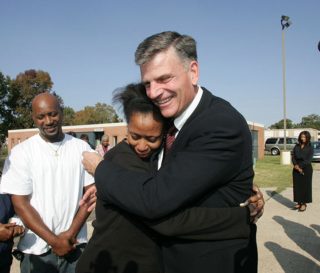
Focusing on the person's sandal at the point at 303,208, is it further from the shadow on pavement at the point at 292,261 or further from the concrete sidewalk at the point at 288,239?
the shadow on pavement at the point at 292,261

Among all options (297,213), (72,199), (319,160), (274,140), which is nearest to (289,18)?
(319,160)

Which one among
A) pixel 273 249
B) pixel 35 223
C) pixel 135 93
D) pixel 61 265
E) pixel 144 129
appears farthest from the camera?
pixel 273 249

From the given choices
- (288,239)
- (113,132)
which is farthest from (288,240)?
(113,132)

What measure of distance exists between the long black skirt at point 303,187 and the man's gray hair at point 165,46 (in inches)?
373

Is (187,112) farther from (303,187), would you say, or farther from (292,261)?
(303,187)

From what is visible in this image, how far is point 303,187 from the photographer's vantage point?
10.6 metres

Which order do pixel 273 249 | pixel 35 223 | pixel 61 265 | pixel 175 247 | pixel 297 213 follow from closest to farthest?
pixel 175 247 < pixel 35 223 < pixel 61 265 < pixel 273 249 < pixel 297 213

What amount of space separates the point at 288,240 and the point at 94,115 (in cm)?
8032

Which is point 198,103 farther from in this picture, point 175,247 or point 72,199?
point 72,199

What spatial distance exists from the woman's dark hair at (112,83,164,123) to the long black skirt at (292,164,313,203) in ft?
30.1

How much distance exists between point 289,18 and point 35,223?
31.8 metres

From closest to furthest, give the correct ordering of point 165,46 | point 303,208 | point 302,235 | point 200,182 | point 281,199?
point 200,182
point 165,46
point 302,235
point 303,208
point 281,199

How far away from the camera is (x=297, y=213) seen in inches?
395

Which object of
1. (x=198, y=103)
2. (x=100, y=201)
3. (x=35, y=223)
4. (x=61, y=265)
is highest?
(x=198, y=103)
